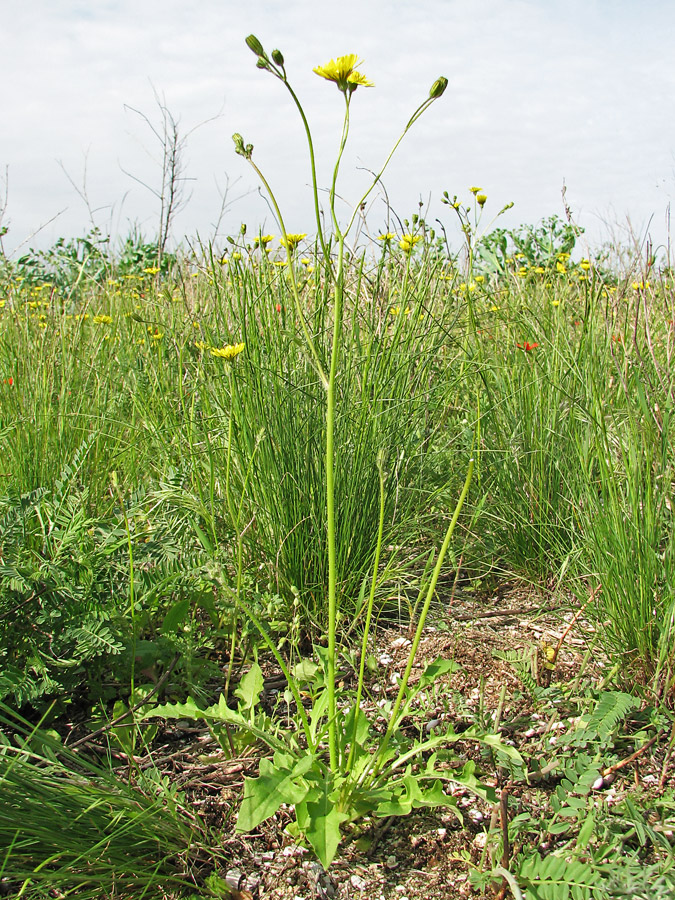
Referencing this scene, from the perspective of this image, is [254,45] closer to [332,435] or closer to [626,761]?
[332,435]

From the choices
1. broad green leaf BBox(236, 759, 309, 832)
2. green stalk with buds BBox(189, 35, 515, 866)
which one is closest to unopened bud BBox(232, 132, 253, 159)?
green stalk with buds BBox(189, 35, 515, 866)

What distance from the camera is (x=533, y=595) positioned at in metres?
1.96

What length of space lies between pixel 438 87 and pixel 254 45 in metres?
0.28

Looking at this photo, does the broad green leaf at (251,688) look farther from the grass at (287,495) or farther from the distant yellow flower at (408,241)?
the distant yellow flower at (408,241)

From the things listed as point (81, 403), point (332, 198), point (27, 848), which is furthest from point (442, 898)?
point (81, 403)

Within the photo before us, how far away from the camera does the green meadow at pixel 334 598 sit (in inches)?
42.6

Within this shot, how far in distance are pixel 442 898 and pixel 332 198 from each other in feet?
3.59

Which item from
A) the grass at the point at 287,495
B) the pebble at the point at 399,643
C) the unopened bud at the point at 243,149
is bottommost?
the pebble at the point at 399,643

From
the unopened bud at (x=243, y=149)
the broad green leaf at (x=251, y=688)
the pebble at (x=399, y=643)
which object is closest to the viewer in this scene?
the unopened bud at (x=243, y=149)


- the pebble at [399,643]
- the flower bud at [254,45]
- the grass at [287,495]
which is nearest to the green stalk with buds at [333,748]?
the flower bud at [254,45]

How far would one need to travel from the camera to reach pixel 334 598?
1.05 m

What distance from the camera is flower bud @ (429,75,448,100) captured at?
103 centimetres

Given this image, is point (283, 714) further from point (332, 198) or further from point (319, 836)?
point (332, 198)

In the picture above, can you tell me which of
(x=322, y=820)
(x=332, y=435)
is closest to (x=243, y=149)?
(x=332, y=435)
